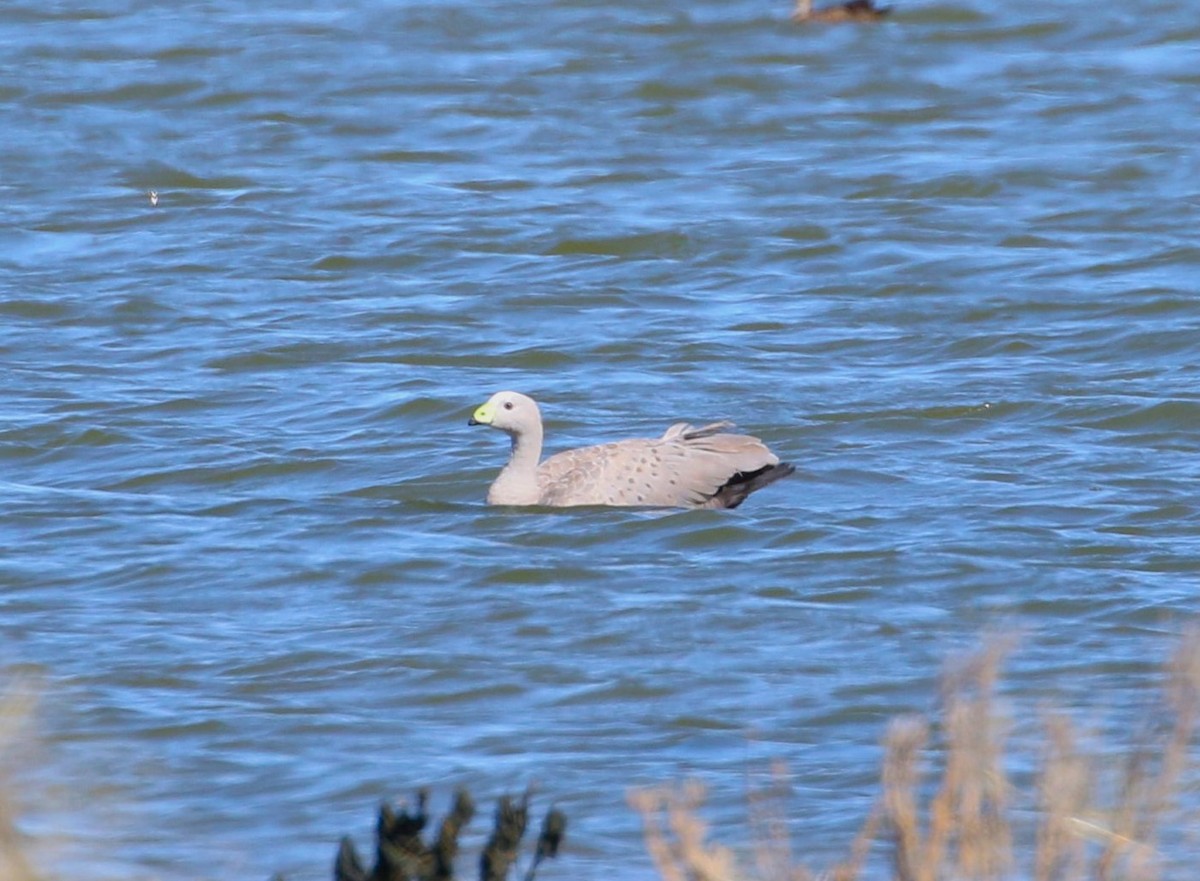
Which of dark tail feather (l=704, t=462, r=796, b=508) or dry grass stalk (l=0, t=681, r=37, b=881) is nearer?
dry grass stalk (l=0, t=681, r=37, b=881)

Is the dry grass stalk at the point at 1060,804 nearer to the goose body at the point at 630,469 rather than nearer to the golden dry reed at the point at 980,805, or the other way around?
the golden dry reed at the point at 980,805

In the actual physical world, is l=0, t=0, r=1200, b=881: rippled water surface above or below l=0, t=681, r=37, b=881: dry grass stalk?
below

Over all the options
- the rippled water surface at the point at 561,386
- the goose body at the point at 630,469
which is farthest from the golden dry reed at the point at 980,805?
the goose body at the point at 630,469

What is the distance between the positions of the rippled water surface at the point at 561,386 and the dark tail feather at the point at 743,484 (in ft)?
0.42

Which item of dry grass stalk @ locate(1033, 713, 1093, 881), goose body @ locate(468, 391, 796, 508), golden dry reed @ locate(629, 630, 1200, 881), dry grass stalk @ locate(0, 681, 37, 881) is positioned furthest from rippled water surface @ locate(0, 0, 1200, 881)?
dry grass stalk @ locate(1033, 713, 1093, 881)

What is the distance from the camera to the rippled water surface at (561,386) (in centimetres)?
750

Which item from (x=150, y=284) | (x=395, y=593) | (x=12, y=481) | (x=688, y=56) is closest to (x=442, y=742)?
(x=395, y=593)

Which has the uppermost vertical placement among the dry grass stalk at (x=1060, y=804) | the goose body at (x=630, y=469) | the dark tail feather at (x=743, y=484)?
the dry grass stalk at (x=1060, y=804)

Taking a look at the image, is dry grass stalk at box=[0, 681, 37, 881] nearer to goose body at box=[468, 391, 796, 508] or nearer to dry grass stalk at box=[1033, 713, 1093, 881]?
dry grass stalk at box=[1033, 713, 1093, 881]

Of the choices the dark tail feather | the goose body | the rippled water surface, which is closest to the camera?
the rippled water surface

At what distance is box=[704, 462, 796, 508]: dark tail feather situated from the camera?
10.5 metres

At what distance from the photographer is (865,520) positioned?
1011 cm

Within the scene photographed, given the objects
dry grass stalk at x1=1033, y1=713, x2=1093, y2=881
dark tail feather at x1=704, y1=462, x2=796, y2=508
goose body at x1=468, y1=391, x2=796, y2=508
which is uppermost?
dry grass stalk at x1=1033, y1=713, x2=1093, y2=881

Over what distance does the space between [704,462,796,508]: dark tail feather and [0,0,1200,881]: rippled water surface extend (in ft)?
0.42
